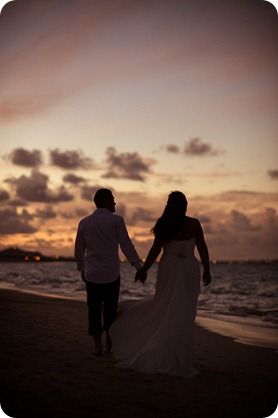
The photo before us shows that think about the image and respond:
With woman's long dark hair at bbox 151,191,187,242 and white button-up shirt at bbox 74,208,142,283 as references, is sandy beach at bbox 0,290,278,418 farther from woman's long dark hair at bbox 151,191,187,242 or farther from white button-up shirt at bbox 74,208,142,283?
woman's long dark hair at bbox 151,191,187,242

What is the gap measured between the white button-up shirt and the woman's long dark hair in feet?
2.17

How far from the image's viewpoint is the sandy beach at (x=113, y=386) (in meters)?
4.52

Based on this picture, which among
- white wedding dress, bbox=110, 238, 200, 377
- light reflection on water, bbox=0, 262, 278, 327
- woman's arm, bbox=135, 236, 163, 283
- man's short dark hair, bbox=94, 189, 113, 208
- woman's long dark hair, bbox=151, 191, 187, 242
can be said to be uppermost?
man's short dark hair, bbox=94, 189, 113, 208

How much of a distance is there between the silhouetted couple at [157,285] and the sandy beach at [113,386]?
0.96ft

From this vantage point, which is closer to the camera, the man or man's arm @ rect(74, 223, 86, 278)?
the man

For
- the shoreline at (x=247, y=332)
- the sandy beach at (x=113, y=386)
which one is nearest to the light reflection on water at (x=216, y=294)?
the shoreline at (x=247, y=332)

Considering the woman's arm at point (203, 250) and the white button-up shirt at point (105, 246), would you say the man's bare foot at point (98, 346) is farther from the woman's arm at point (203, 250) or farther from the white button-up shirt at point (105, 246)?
the woman's arm at point (203, 250)

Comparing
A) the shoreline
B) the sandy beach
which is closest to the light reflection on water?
the shoreline

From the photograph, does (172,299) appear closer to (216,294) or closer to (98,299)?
(98,299)

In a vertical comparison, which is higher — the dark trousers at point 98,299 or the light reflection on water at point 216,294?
the dark trousers at point 98,299

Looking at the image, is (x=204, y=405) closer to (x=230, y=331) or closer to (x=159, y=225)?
(x=159, y=225)

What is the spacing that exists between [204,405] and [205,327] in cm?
768

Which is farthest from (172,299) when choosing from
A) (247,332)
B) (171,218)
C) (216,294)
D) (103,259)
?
(216,294)

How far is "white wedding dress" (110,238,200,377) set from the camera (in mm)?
6023
